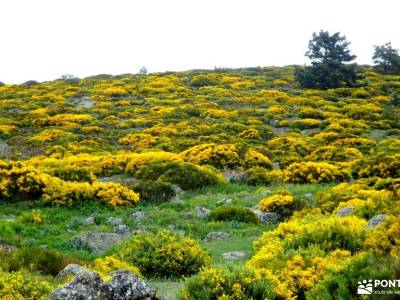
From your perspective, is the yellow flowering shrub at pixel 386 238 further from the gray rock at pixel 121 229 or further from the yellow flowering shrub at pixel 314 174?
the yellow flowering shrub at pixel 314 174

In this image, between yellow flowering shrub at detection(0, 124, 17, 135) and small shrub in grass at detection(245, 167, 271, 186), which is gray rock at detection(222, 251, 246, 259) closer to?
small shrub in grass at detection(245, 167, 271, 186)

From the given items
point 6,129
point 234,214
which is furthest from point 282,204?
point 6,129

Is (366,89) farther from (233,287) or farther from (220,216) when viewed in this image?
(233,287)

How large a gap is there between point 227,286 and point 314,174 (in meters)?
14.7

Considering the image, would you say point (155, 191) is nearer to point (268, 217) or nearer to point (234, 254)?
point (268, 217)

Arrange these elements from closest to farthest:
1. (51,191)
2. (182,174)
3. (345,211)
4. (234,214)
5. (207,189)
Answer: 1. (345,211)
2. (234,214)
3. (51,191)
4. (207,189)
5. (182,174)

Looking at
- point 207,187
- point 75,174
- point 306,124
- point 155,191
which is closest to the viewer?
point 155,191

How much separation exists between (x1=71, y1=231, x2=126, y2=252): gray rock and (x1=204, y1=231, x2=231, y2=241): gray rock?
2558mm

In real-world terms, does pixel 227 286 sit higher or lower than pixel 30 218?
higher

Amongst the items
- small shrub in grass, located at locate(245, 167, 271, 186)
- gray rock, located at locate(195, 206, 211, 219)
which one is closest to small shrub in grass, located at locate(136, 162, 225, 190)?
small shrub in grass, located at locate(245, 167, 271, 186)

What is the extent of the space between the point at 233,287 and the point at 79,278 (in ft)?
7.44

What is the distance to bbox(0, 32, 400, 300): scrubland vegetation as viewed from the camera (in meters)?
8.27

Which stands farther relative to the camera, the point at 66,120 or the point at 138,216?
the point at 66,120

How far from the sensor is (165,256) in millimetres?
10273
